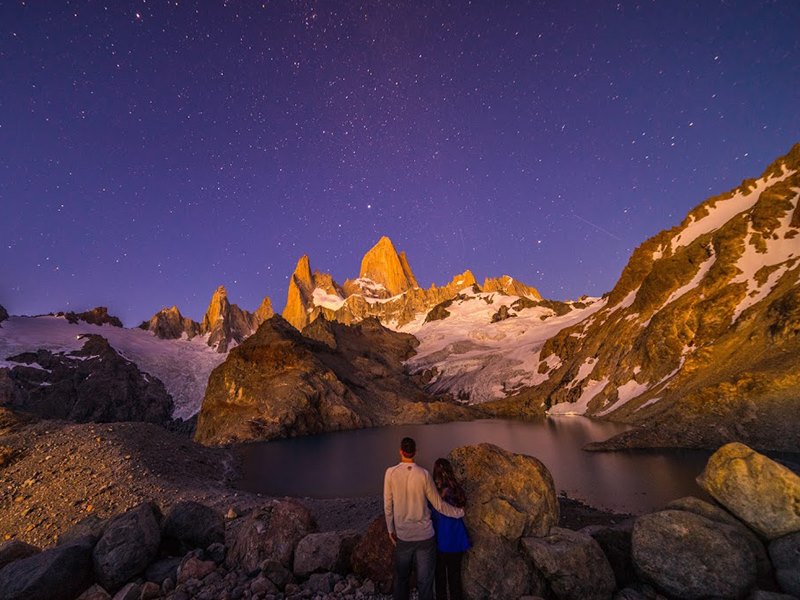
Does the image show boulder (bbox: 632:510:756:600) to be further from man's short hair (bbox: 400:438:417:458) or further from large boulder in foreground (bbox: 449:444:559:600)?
man's short hair (bbox: 400:438:417:458)

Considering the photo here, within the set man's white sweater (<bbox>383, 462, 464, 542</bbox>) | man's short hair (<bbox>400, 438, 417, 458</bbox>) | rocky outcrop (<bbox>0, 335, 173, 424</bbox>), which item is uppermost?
man's short hair (<bbox>400, 438, 417, 458</bbox>)

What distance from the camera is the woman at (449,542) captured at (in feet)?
27.2

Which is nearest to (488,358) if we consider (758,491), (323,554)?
(758,491)

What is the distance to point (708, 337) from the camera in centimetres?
5609

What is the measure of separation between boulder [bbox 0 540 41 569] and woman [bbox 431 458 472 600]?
35.4 feet

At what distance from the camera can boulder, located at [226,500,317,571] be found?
10063mm

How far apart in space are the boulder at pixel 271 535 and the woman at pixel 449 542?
13.4ft

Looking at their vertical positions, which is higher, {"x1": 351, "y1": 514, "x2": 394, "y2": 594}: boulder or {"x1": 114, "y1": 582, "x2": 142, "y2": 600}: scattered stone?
{"x1": 351, "y1": 514, "x2": 394, "y2": 594}: boulder

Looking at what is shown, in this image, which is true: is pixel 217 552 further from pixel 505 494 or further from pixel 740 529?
pixel 740 529

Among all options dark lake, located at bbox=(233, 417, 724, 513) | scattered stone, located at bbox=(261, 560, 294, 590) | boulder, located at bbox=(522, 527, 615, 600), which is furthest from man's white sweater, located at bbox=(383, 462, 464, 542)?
dark lake, located at bbox=(233, 417, 724, 513)

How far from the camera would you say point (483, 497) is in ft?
30.6

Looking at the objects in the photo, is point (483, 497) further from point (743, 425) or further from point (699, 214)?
point (699, 214)

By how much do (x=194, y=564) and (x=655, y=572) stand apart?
10.5 m

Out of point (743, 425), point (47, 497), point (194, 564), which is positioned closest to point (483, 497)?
point (194, 564)
